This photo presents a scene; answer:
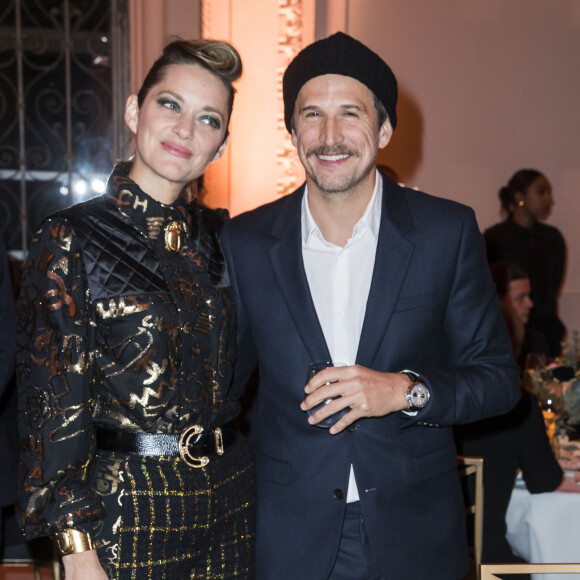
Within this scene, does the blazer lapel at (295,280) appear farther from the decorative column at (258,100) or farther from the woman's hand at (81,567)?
the decorative column at (258,100)

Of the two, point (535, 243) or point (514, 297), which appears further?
point (535, 243)

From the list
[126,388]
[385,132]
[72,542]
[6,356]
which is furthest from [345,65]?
[6,356]

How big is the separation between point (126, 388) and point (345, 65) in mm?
854

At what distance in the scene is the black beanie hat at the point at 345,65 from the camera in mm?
1771

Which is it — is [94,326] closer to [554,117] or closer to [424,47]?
[424,47]

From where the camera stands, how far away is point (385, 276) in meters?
1.70

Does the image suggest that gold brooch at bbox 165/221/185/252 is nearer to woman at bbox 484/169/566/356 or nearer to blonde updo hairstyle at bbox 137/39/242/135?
blonde updo hairstyle at bbox 137/39/242/135

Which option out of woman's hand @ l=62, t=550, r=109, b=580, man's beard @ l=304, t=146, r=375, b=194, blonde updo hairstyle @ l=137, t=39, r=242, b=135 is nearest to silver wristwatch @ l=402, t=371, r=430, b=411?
man's beard @ l=304, t=146, r=375, b=194

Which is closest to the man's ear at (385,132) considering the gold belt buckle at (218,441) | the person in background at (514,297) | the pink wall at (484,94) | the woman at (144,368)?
the woman at (144,368)

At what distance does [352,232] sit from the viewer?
5.97ft

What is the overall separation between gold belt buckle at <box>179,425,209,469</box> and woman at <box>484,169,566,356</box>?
3940mm

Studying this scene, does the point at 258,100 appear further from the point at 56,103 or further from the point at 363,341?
the point at 363,341

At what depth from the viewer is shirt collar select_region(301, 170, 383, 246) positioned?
5.92 ft

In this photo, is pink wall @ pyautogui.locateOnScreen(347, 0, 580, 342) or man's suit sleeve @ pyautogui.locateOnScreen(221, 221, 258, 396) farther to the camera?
pink wall @ pyautogui.locateOnScreen(347, 0, 580, 342)
